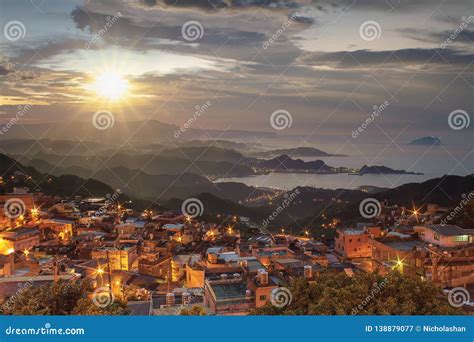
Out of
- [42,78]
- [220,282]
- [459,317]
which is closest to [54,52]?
[42,78]

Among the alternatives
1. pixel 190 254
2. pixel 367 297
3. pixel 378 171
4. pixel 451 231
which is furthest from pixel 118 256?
pixel 451 231

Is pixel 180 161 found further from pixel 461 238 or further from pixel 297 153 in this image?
pixel 461 238

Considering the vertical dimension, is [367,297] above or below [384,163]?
below

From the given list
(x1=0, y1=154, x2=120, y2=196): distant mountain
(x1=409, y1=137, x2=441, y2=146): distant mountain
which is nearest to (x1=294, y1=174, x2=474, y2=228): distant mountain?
(x1=409, y1=137, x2=441, y2=146): distant mountain

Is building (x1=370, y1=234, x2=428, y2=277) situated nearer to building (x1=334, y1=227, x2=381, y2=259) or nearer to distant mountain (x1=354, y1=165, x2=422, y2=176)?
building (x1=334, y1=227, x2=381, y2=259)

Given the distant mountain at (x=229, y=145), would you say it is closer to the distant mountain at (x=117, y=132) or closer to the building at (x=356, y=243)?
the distant mountain at (x=117, y=132)

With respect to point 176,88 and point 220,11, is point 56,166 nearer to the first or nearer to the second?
point 176,88
